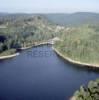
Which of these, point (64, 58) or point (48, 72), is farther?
point (64, 58)

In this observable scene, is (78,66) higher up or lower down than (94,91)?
lower down

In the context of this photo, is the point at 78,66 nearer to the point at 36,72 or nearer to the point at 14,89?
the point at 36,72

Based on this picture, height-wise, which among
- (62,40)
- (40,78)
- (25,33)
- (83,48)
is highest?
(83,48)

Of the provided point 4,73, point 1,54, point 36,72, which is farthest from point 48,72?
point 1,54

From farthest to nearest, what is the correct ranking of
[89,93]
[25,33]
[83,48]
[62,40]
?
[25,33] < [62,40] < [83,48] < [89,93]

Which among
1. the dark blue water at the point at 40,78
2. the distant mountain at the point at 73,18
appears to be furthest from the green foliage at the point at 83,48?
the distant mountain at the point at 73,18

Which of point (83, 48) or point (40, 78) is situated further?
point (83, 48)

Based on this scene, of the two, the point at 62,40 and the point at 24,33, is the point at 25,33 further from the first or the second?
the point at 62,40

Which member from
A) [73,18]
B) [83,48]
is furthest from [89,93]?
[73,18]
